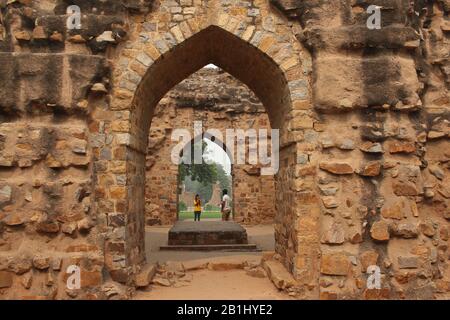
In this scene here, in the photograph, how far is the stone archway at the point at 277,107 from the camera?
14.1ft

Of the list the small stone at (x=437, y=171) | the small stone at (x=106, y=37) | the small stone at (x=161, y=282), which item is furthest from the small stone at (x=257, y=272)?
the small stone at (x=106, y=37)

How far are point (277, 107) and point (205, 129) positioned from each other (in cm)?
767

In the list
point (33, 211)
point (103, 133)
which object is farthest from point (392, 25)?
point (33, 211)

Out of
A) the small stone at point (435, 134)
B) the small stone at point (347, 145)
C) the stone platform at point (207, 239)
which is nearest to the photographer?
the small stone at point (347, 145)

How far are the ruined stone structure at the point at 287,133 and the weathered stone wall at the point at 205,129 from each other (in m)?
7.85

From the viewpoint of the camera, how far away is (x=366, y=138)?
426 centimetres

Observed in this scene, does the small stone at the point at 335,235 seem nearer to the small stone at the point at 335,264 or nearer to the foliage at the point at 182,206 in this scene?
the small stone at the point at 335,264

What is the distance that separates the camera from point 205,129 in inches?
505

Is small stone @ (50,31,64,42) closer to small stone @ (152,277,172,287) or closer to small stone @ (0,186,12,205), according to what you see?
small stone @ (0,186,12,205)

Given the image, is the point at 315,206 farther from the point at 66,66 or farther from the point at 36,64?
the point at 36,64

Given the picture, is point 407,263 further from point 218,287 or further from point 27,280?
point 27,280

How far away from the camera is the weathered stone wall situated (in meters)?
12.5

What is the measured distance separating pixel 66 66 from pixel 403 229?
4130 millimetres

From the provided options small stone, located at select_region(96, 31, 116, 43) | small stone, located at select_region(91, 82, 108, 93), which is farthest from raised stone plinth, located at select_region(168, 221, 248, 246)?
small stone, located at select_region(96, 31, 116, 43)
